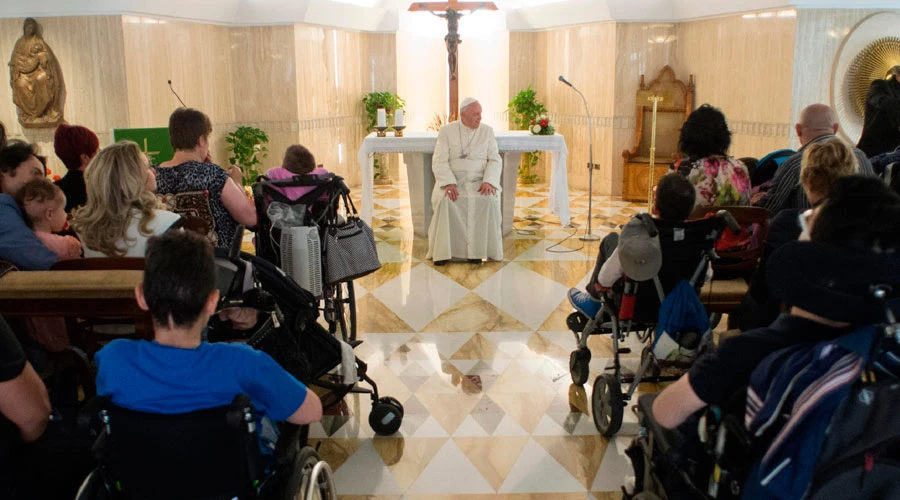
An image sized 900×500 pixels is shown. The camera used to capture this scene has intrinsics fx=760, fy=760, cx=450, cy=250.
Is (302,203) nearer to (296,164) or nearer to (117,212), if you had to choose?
(296,164)

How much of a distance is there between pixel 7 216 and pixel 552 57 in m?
9.62

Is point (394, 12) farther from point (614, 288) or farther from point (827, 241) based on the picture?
point (827, 241)

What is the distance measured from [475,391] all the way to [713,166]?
194cm

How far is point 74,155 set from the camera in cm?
439

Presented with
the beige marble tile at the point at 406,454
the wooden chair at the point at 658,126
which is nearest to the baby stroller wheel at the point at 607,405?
the beige marble tile at the point at 406,454

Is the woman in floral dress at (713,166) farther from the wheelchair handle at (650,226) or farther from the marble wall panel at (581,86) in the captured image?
the marble wall panel at (581,86)

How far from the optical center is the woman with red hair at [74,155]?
4.35 metres

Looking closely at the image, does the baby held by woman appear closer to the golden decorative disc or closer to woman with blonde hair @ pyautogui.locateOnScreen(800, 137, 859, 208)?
woman with blonde hair @ pyautogui.locateOnScreen(800, 137, 859, 208)

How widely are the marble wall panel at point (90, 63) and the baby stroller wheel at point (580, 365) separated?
6.54m

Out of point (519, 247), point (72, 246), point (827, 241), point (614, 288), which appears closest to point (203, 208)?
point (72, 246)

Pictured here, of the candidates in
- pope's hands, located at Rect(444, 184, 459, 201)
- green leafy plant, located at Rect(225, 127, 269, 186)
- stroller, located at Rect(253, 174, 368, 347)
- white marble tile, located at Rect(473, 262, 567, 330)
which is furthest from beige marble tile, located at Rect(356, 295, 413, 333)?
green leafy plant, located at Rect(225, 127, 269, 186)

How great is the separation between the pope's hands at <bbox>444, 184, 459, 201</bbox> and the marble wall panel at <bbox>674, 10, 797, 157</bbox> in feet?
12.9

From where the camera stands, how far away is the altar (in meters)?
7.64

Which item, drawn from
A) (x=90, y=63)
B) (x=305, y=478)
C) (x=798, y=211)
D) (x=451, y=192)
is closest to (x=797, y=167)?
(x=798, y=211)
